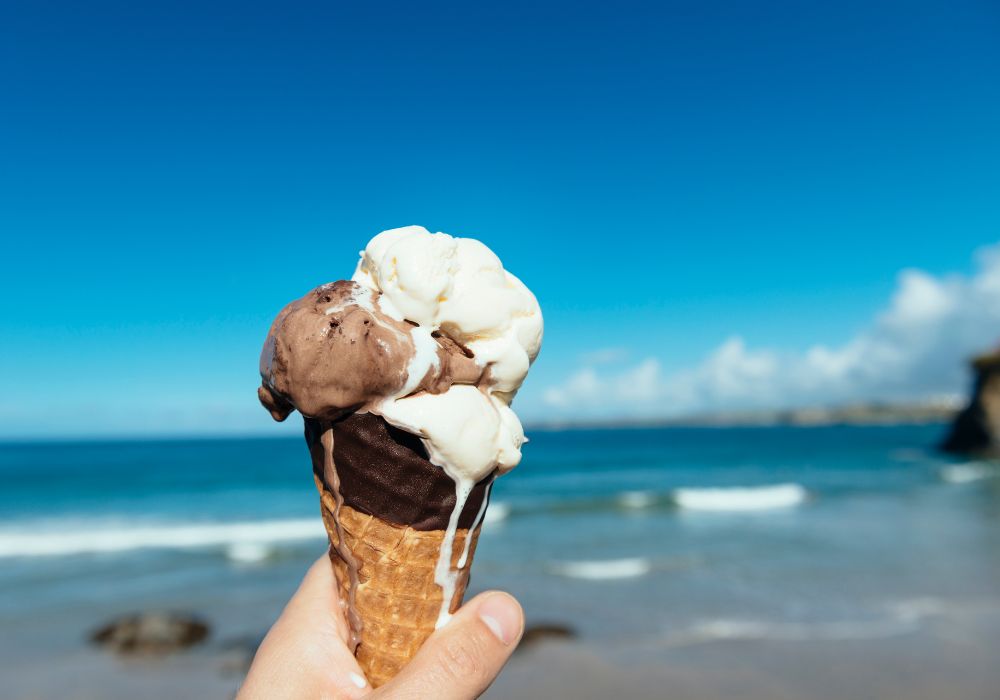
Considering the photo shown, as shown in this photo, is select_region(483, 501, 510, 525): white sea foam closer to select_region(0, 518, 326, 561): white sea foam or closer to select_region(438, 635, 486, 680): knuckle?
select_region(0, 518, 326, 561): white sea foam

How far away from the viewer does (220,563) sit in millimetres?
11289

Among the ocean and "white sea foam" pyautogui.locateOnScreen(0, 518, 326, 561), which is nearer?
the ocean

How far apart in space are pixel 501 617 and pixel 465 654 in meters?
0.19

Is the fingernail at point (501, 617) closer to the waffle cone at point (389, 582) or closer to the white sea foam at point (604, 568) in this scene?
the waffle cone at point (389, 582)

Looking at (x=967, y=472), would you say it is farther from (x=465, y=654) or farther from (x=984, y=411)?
(x=465, y=654)

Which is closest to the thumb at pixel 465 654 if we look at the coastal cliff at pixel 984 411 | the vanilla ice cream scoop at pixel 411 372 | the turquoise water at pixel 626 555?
the vanilla ice cream scoop at pixel 411 372

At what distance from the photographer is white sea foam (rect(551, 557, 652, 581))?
952 cm

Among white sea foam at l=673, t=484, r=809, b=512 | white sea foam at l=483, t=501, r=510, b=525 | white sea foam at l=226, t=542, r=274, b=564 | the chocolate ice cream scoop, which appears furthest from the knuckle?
white sea foam at l=673, t=484, r=809, b=512

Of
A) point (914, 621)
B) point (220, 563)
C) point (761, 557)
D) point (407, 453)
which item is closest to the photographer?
point (407, 453)

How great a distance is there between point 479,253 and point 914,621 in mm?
7668

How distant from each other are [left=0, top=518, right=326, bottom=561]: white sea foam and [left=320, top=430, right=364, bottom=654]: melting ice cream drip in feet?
34.3

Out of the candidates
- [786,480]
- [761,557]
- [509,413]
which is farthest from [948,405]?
[509,413]

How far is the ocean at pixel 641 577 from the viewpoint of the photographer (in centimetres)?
623

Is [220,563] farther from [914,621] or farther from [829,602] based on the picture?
[914,621]
